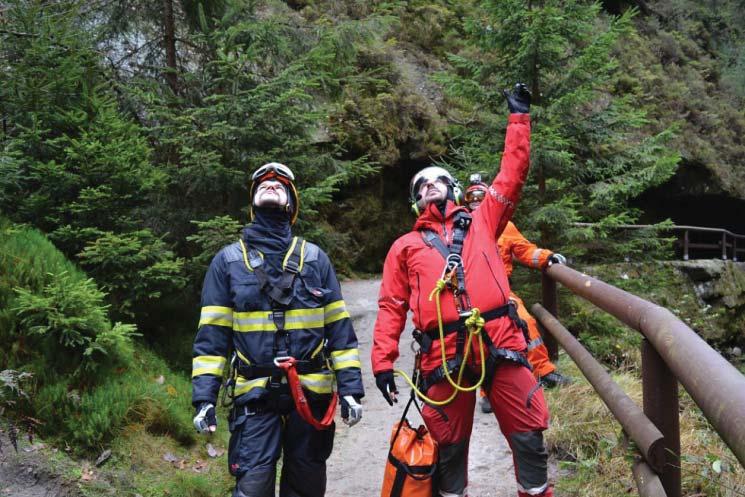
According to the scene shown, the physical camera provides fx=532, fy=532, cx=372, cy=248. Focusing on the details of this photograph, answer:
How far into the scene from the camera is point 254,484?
9.39 feet

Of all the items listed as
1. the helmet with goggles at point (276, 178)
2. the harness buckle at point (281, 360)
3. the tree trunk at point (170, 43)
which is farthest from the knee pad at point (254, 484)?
the tree trunk at point (170, 43)

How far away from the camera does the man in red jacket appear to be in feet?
9.98

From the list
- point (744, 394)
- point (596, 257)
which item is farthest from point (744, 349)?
point (744, 394)

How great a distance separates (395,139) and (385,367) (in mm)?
11335

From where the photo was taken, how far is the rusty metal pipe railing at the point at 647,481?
2.15 m

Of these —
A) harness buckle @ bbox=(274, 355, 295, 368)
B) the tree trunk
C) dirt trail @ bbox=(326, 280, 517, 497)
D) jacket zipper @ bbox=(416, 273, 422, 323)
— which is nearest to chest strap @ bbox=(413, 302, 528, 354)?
jacket zipper @ bbox=(416, 273, 422, 323)

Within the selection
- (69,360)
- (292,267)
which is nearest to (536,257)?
(292,267)

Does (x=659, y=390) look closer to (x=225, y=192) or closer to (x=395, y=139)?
(x=225, y=192)

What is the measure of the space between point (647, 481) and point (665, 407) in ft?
1.05

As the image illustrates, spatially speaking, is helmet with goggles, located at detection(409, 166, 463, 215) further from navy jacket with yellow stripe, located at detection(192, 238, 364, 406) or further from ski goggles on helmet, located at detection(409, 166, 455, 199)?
navy jacket with yellow stripe, located at detection(192, 238, 364, 406)

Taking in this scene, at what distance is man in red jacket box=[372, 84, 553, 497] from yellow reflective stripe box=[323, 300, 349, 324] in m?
0.25

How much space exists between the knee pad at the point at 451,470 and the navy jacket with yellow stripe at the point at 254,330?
613 millimetres

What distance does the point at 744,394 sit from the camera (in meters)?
1.16

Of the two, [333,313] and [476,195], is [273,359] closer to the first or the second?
[333,313]
